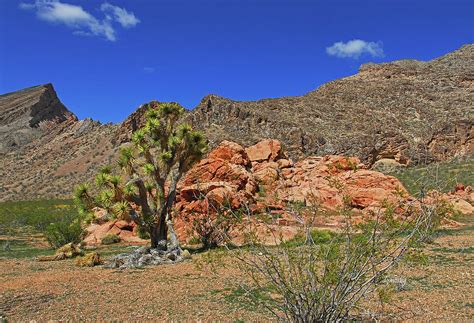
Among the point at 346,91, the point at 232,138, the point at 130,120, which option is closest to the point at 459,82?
the point at 346,91

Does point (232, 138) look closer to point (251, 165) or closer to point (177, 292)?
point (251, 165)

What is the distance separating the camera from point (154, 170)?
16.6m

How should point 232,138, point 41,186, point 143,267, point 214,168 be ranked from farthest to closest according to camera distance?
point 41,186, point 232,138, point 214,168, point 143,267

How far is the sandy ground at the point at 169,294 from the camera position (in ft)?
26.6

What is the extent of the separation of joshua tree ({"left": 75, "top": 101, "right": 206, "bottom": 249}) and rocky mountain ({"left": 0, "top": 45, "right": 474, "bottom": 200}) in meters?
25.4

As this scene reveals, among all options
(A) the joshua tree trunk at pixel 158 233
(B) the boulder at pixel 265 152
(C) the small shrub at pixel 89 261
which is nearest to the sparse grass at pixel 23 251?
(C) the small shrub at pixel 89 261

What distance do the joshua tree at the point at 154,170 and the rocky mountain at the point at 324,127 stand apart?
25.4m

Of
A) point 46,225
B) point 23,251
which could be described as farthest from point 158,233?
point 46,225

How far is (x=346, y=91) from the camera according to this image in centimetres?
6925

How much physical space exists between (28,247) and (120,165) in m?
10.0

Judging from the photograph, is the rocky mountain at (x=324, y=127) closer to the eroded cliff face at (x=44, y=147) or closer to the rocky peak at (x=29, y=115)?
the eroded cliff face at (x=44, y=147)

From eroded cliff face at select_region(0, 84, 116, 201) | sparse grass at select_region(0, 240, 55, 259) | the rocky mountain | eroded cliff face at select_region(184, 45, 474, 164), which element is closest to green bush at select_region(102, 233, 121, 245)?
sparse grass at select_region(0, 240, 55, 259)

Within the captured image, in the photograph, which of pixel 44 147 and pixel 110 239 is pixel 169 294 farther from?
pixel 44 147

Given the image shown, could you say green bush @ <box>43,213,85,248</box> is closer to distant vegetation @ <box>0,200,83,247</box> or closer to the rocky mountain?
distant vegetation @ <box>0,200,83,247</box>
